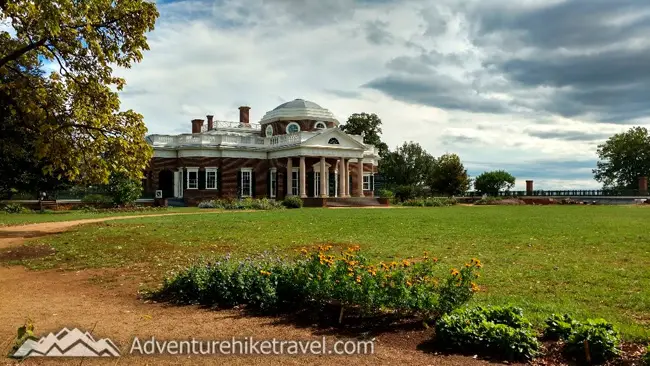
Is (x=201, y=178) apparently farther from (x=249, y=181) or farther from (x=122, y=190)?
(x=122, y=190)

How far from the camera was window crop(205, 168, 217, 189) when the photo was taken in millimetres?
46500

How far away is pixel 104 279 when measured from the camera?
10.3m

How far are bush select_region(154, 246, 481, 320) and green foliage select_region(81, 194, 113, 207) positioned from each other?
104 feet

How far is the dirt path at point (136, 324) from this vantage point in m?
5.61

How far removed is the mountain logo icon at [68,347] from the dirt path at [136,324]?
120 millimetres

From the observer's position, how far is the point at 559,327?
18.7 feet

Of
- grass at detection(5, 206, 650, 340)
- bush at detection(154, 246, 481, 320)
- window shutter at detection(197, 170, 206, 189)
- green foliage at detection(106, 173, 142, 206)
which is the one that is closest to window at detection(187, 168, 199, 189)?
window shutter at detection(197, 170, 206, 189)

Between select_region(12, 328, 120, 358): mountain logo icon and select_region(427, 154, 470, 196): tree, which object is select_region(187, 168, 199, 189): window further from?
select_region(12, 328, 120, 358): mountain logo icon

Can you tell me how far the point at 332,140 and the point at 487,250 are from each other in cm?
3537

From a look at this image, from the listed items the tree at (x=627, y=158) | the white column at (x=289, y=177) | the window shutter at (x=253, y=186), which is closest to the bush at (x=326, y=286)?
the white column at (x=289, y=177)

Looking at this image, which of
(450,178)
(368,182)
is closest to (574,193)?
(450,178)

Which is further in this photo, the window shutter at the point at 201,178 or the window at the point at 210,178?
the window at the point at 210,178

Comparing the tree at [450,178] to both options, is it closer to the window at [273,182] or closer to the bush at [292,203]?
the window at [273,182]

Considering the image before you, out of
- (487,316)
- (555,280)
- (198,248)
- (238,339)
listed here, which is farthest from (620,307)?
(198,248)
